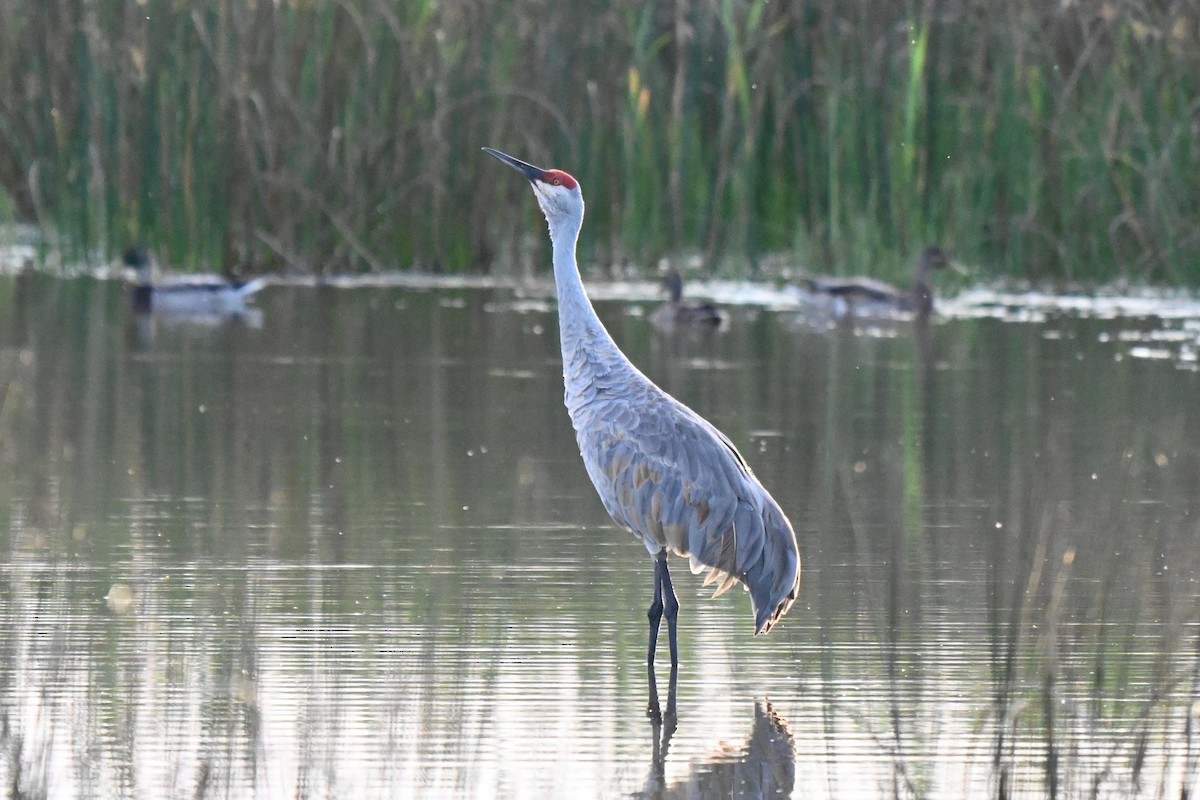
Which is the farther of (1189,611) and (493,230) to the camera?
(493,230)

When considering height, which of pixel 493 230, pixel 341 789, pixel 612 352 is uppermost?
pixel 493 230

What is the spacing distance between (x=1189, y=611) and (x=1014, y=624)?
6.52 feet

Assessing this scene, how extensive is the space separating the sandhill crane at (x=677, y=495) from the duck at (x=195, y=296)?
9.21 m

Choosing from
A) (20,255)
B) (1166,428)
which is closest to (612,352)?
(1166,428)

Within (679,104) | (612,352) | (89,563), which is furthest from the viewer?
(679,104)

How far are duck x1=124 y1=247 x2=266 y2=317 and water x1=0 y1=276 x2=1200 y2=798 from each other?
5.46ft

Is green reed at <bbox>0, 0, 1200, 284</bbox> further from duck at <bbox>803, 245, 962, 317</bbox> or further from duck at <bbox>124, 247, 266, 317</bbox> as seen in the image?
duck at <bbox>124, 247, 266, 317</bbox>

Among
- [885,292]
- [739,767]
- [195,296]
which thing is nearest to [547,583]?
[739,767]

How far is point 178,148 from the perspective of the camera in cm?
1686

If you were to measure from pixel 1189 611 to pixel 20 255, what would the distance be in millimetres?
13392

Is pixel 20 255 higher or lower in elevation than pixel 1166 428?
higher

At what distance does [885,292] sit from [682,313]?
4.89ft

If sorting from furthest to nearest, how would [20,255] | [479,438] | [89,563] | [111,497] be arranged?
[20,255] → [479,438] → [111,497] → [89,563]

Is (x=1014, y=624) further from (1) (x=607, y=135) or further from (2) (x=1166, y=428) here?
(1) (x=607, y=135)
